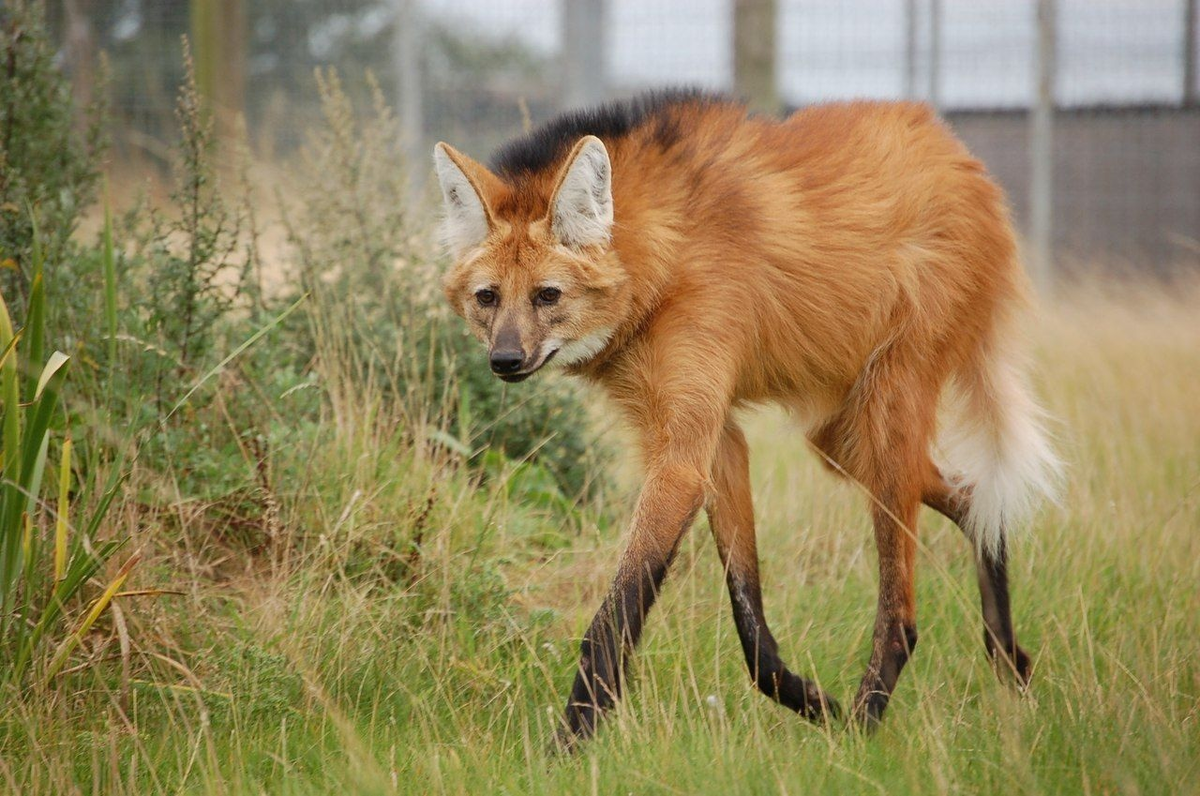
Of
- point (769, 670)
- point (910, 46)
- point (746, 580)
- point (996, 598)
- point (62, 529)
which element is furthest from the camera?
point (910, 46)

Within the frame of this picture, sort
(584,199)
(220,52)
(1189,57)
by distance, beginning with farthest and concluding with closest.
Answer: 1. (1189,57)
2. (220,52)
3. (584,199)

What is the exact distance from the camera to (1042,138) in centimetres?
776

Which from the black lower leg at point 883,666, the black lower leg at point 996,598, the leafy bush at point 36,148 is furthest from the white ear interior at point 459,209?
the black lower leg at point 996,598

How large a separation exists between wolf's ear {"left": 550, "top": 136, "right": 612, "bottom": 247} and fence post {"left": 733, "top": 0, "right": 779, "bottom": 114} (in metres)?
4.07

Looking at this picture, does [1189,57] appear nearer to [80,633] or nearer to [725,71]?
[725,71]

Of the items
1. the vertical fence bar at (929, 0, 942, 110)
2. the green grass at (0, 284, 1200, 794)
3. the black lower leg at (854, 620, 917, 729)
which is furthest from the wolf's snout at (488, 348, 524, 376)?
the vertical fence bar at (929, 0, 942, 110)

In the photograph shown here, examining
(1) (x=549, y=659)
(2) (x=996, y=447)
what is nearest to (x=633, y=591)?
(1) (x=549, y=659)

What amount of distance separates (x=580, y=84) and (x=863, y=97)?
3972 millimetres

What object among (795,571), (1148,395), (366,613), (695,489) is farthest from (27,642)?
(1148,395)

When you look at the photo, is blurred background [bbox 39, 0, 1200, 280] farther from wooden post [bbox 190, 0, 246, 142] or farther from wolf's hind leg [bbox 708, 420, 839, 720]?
wolf's hind leg [bbox 708, 420, 839, 720]

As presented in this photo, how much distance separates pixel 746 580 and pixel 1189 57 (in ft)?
23.9

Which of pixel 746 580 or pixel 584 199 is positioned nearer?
pixel 584 199

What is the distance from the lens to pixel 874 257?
3.14 metres

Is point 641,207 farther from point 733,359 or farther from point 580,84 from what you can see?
point 580,84
